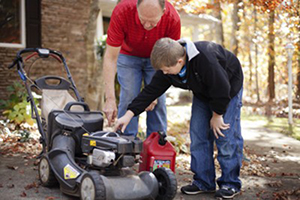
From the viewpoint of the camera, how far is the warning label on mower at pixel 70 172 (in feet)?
9.53

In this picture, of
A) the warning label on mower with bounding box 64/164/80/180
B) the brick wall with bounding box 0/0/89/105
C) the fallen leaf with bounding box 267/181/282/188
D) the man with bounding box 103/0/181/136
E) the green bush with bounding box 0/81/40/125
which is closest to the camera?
the warning label on mower with bounding box 64/164/80/180

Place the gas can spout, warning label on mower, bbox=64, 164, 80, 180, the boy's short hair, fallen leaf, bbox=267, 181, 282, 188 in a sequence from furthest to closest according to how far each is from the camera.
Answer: fallen leaf, bbox=267, 181, 282, 188 < the gas can spout < warning label on mower, bbox=64, 164, 80, 180 < the boy's short hair

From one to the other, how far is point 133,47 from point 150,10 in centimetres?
65

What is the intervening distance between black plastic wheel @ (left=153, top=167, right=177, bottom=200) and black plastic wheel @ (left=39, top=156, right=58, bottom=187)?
899 mm

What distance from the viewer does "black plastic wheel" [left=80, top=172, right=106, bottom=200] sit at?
2500 mm

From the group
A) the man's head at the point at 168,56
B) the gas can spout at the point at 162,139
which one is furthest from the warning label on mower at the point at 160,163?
the man's head at the point at 168,56

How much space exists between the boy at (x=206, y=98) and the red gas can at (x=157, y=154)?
0.23 metres

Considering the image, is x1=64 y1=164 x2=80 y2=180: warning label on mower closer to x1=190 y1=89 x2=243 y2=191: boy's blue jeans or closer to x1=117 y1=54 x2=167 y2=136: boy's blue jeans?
x1=117 y1=54 x2=167 y2=136: boy's blue jeans

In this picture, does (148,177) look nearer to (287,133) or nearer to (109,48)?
(109,48)

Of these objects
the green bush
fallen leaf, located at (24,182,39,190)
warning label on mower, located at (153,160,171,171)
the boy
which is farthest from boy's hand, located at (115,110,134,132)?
the green bush

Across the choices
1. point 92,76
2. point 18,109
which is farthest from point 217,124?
point 92,76

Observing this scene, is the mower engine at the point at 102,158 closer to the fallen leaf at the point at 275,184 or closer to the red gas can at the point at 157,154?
the red gas can at the point at 157,154

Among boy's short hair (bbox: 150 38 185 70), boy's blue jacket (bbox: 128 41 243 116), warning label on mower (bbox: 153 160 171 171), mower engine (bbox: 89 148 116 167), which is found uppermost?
boy's short hair (bbox: 150 38 185 70)

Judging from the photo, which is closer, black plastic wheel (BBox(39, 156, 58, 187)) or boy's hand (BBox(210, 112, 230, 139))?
boy's hand (BBox(210, 112, 230, 139))
